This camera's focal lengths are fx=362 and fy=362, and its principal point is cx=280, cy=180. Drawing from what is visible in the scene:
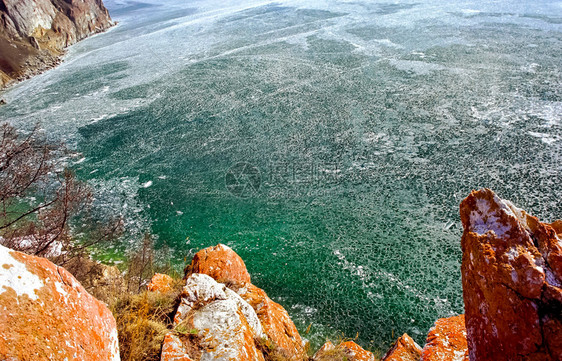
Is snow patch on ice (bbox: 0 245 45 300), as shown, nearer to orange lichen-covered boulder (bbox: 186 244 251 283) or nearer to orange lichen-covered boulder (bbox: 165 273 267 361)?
orange lichen-covered boulder (bbox: 165 273 267 361)

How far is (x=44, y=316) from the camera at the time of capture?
2678 mm

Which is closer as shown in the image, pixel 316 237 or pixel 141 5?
pixel 316 237

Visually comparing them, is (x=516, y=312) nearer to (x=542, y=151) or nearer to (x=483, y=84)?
(x=542, y=151)

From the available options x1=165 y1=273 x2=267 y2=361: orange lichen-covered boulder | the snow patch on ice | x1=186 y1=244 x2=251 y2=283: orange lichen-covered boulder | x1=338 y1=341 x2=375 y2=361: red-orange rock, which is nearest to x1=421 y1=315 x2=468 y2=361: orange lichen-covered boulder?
x1=338 y1=341 x2=375 y2=361: red-orange rock

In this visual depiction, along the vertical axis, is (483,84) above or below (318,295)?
above

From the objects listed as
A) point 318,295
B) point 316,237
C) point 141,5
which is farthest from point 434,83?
point 141,5

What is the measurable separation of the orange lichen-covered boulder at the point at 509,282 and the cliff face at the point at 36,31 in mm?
28933

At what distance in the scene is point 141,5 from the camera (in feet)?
193

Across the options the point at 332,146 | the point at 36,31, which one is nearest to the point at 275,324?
the point at 332,146

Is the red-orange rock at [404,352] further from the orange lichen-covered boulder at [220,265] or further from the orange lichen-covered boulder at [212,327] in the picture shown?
the orange lichen-covered boulder at [220,265]

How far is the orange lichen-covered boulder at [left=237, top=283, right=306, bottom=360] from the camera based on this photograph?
211 inches

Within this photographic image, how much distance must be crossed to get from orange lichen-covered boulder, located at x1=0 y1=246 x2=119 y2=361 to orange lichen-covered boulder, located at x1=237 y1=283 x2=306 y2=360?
8.70ft

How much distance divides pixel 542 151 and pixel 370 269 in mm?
7915

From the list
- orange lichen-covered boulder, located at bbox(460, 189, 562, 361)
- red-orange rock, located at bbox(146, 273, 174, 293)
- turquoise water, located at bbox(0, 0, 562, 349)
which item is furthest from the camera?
turquoise water, located at bbox(0, 0, 562, 349)
